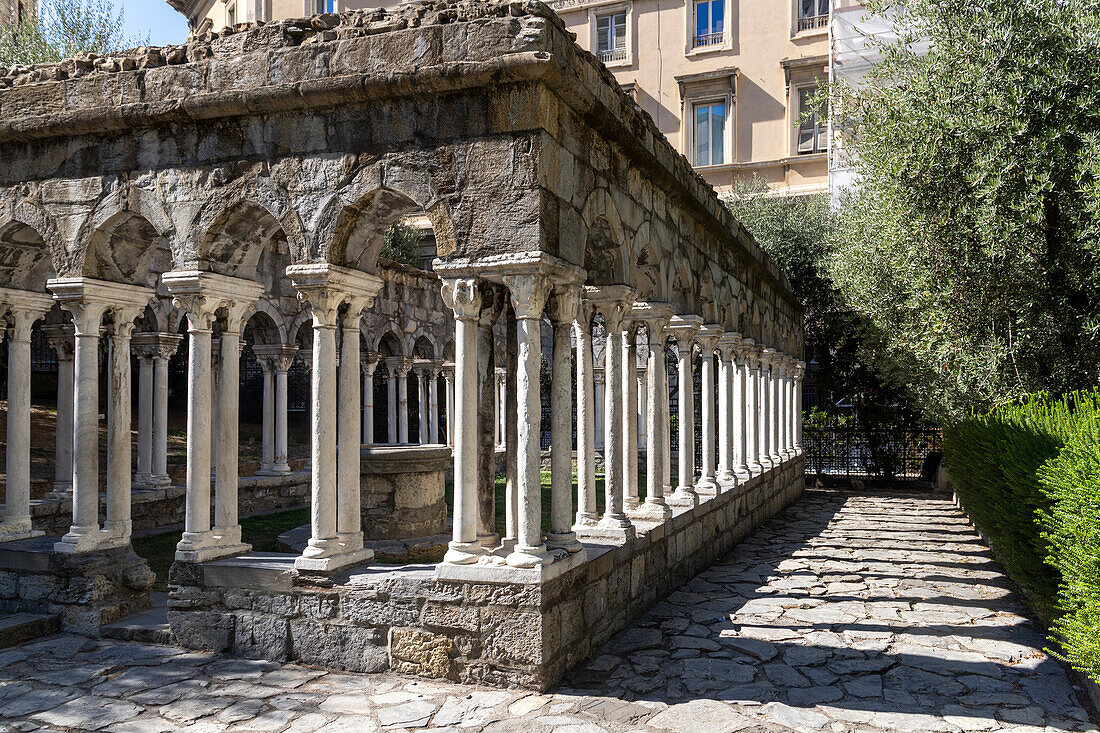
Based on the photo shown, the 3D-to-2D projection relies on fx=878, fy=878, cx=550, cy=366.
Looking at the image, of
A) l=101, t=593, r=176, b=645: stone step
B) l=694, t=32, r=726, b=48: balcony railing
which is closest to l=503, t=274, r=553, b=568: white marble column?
l=101, t=593, r=176, b=645: stone step

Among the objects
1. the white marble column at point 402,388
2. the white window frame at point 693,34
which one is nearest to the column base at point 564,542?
the white marble column at point 402,388

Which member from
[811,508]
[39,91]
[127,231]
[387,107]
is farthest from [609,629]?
[811,508]

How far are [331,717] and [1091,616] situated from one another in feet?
12.1

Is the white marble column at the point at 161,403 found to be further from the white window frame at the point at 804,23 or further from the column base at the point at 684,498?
the white window frame at the point at 804,23

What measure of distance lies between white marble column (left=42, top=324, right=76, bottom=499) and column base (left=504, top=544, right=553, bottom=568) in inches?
224

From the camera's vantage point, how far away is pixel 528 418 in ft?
17.2

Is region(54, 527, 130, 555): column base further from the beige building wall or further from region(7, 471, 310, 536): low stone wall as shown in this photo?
the beige building wall

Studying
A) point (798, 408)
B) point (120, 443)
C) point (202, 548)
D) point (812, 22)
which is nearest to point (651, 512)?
point (202, 548)

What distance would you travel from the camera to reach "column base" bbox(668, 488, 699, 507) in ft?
27.2

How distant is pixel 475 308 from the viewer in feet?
17.3

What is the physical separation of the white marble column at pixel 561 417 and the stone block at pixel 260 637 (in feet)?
5.80

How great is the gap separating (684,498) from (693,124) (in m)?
18.7

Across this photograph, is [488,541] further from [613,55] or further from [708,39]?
[613,55]

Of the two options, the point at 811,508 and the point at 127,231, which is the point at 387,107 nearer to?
the point at 127,231
